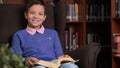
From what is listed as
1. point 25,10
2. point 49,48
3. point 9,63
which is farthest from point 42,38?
point 9,63

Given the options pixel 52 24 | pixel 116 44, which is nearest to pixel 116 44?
pixel 116 44

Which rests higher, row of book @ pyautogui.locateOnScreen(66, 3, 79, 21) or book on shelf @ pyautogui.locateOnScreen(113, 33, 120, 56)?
row of book @ pyautogui.locateOnScreen(66, 3, 79, 21)

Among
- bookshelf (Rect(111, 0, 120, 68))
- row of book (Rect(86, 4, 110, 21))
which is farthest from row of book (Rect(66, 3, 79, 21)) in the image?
bookshelf (Rect(111, 0, 120, 68))

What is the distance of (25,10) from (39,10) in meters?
0.14

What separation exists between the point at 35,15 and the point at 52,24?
0.27 metres

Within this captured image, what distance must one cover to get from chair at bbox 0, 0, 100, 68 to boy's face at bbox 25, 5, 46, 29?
14 centimetres

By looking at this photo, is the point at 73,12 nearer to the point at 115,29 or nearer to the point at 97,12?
the point at 97,12

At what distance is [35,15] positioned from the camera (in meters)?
2.07

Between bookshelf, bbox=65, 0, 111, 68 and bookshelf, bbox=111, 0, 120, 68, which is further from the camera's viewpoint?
bookshelf, bbox=65, 0, 111, 68

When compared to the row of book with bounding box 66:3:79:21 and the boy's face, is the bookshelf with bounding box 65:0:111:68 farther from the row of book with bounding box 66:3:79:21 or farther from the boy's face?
the boy's face

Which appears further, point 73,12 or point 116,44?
point 73,12

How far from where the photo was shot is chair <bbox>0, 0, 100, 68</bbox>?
6.16ft

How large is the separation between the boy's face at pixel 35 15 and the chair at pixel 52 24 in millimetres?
139

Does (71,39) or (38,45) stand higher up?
(38,45)
